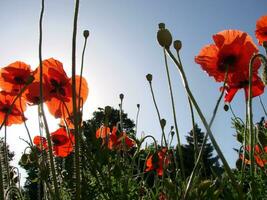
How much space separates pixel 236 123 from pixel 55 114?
5.01 feet

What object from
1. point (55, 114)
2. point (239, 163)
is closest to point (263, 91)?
point (239, 163)

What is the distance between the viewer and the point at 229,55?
2.41 metres

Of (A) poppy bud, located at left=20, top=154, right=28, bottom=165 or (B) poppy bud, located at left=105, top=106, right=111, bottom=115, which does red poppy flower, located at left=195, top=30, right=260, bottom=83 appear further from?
(A) poppy bud, located at left=20, top=154, right=28, bottom=165

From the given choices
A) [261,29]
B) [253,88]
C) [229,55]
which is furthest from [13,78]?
[261,29]

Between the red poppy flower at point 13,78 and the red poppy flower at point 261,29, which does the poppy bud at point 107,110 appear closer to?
the red poppy flower at point 13,78

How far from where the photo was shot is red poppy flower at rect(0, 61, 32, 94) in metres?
3.14

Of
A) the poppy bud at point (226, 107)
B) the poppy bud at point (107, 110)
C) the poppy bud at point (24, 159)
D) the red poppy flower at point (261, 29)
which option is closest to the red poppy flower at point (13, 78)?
the poppy bud at point (107, 110)

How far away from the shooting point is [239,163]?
305cm

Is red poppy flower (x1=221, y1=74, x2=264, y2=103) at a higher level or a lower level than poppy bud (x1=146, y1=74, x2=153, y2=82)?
lower

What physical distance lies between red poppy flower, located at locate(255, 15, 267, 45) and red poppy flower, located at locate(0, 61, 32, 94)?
181 cm

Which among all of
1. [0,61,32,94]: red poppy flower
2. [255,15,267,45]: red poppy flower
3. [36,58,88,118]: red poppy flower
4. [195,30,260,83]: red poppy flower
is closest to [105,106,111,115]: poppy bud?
[36,58,88,118]: red poppy flower

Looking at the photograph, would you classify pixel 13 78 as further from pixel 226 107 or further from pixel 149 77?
pixel 226 107

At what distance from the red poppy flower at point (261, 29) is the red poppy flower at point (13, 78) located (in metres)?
1.81

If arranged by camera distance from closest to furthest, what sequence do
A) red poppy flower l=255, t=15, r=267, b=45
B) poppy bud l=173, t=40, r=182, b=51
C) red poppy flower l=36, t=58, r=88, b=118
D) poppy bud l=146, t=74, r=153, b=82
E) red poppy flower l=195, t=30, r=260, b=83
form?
poppy bud l=173, t=40, r=182, b=51 < red poppy flower l=195, t=30, r=260, b=83 < red poppy flower l=36, t=58, r=88, b=118 < poppy bud l=146, t=74, r=153, b=82 < red poppy flower l=255, t=15, r=267, b=45
